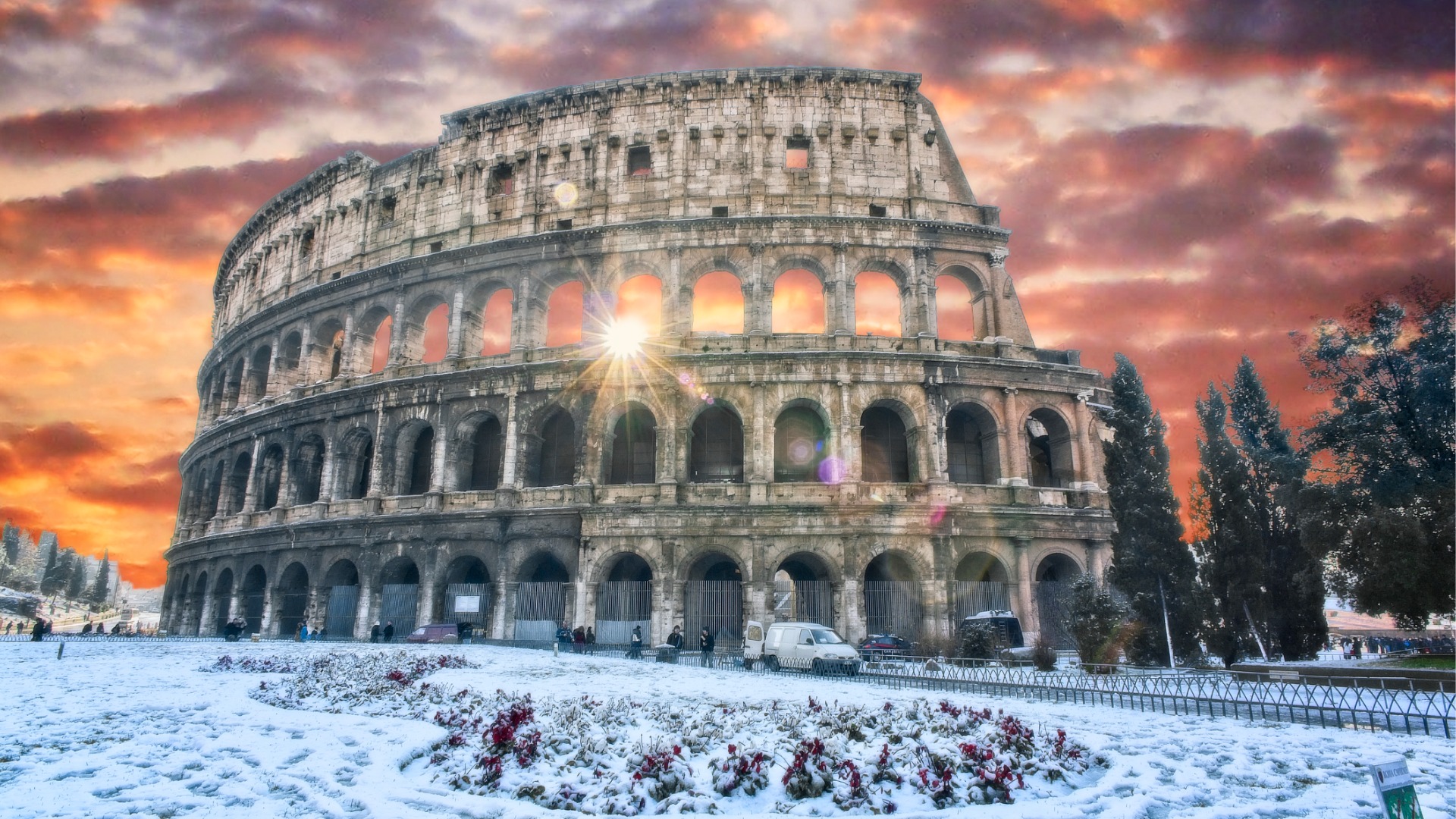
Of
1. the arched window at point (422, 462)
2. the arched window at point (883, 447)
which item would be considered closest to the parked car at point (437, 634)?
the arched window at point (422, 462)

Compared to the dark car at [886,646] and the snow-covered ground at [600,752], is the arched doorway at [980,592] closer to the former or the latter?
the dark car at [886,646]

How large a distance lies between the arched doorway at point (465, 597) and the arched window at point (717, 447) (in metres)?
7.93

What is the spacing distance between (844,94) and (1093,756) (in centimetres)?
2556

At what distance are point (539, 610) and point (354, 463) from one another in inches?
425

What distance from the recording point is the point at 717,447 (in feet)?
87.8

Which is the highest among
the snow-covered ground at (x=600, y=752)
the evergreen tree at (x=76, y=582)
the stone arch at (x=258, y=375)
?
the stone arch at (x=258, y=375)

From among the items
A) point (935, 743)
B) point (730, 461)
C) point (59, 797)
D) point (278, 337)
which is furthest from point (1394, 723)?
point (278, 337)

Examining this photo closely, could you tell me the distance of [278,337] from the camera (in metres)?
33.7

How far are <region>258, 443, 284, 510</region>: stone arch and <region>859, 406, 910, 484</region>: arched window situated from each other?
75.7 feet

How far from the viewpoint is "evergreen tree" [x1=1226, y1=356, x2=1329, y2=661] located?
844 inches

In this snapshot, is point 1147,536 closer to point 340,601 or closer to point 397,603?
point 397,603

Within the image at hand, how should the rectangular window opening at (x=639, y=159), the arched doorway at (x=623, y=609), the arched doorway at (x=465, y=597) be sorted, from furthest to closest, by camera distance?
the rectangular window opening at (x=639, y=159) → the arched doorway at (x=465, y=597) → the arched doorway at (x=623, y=609)

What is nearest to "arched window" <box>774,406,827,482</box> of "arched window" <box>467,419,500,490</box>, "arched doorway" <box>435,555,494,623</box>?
"arched window" <box>467,419,500,490</box>

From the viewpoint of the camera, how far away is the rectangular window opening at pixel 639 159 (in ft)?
95.0
